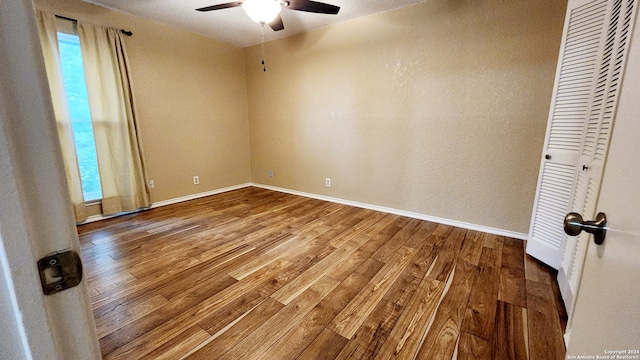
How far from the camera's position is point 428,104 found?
111 inches

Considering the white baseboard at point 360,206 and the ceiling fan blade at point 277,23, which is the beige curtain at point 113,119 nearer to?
the white baseboard at point 360,206

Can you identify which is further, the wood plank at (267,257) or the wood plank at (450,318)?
the wood plank at (267,257)

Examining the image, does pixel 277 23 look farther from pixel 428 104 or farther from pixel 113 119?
pixel 113 119

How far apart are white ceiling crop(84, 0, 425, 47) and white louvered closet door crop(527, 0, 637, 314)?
1.58 meters

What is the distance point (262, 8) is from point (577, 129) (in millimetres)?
2473

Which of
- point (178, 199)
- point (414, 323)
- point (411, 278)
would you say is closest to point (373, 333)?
point (414, 323)

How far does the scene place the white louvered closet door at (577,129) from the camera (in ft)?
4.29

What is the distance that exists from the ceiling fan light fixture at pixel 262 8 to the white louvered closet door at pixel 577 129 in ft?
6.90

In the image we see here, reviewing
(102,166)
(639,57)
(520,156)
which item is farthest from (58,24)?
(520,156)

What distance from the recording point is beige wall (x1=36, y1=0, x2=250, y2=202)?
3109 millimetres

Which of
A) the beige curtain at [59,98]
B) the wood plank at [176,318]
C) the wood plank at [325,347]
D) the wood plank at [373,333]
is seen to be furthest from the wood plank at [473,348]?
the beige curtain at [59,98]

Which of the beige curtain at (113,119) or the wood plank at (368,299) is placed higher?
the beige curtain at (113,119)

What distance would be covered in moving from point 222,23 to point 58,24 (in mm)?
1582

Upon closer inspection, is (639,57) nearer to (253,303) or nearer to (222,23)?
(253,303)
